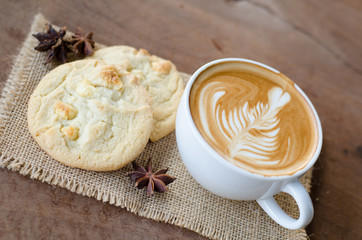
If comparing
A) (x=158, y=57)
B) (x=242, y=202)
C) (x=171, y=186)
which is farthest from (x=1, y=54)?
(x=242, y=202)

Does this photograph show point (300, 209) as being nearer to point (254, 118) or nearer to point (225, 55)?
point (254, 118)

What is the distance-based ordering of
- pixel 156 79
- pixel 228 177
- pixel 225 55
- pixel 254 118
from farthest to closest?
pixel 225 55 → pixel 156 79 → pixel 254 118 → pixel 228 177

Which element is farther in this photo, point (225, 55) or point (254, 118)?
point (225, 55)

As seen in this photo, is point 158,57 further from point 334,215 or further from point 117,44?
point 334,215

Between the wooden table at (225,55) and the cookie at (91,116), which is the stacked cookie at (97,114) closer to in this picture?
the cookie at (91,116)

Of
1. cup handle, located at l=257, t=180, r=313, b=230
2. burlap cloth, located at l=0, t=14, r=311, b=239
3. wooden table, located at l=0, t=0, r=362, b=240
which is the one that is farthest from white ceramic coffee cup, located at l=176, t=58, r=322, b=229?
wooden table, located at l=0, t=0, r=362, b=240

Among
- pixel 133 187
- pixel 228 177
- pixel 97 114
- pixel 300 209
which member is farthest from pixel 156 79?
pixel 300 209

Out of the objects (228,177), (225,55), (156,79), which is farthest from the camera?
(225,55)
